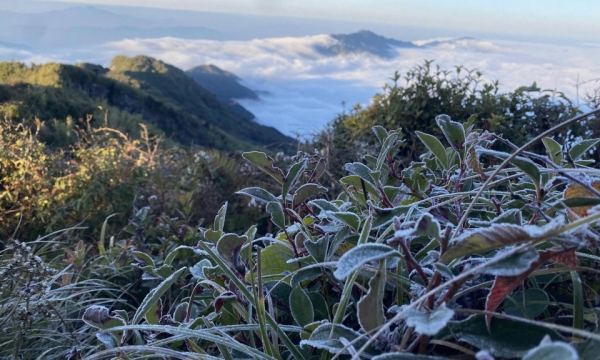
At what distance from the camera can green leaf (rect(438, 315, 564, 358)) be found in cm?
48

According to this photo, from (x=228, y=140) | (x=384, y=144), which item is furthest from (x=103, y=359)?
(x=228, y=140)

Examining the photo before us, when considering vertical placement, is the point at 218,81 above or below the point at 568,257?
below

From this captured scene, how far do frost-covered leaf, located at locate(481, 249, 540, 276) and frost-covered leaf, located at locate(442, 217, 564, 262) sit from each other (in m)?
0.01

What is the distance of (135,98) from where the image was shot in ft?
66.0

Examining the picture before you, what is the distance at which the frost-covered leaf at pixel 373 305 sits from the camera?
1.70 feet

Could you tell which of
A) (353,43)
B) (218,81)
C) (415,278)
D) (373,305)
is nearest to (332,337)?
(373,305)

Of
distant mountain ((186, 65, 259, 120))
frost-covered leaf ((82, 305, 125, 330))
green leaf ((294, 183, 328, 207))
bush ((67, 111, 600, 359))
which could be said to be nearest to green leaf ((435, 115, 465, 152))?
bush ((67, 111, 600, 359))

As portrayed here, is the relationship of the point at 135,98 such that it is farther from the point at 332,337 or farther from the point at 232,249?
the point at 332,337

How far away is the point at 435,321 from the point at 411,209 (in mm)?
322

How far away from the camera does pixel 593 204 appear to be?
0.56 m

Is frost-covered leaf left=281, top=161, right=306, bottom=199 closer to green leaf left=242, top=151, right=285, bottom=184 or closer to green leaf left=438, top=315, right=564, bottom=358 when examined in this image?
green leaf left=242, top=151, right=285, bottom=184

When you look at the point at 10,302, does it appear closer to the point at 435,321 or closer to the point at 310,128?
the point at 435,321

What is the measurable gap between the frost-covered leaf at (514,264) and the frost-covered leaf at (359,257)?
0.09 metres

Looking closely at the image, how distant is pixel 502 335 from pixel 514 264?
0.32ft
